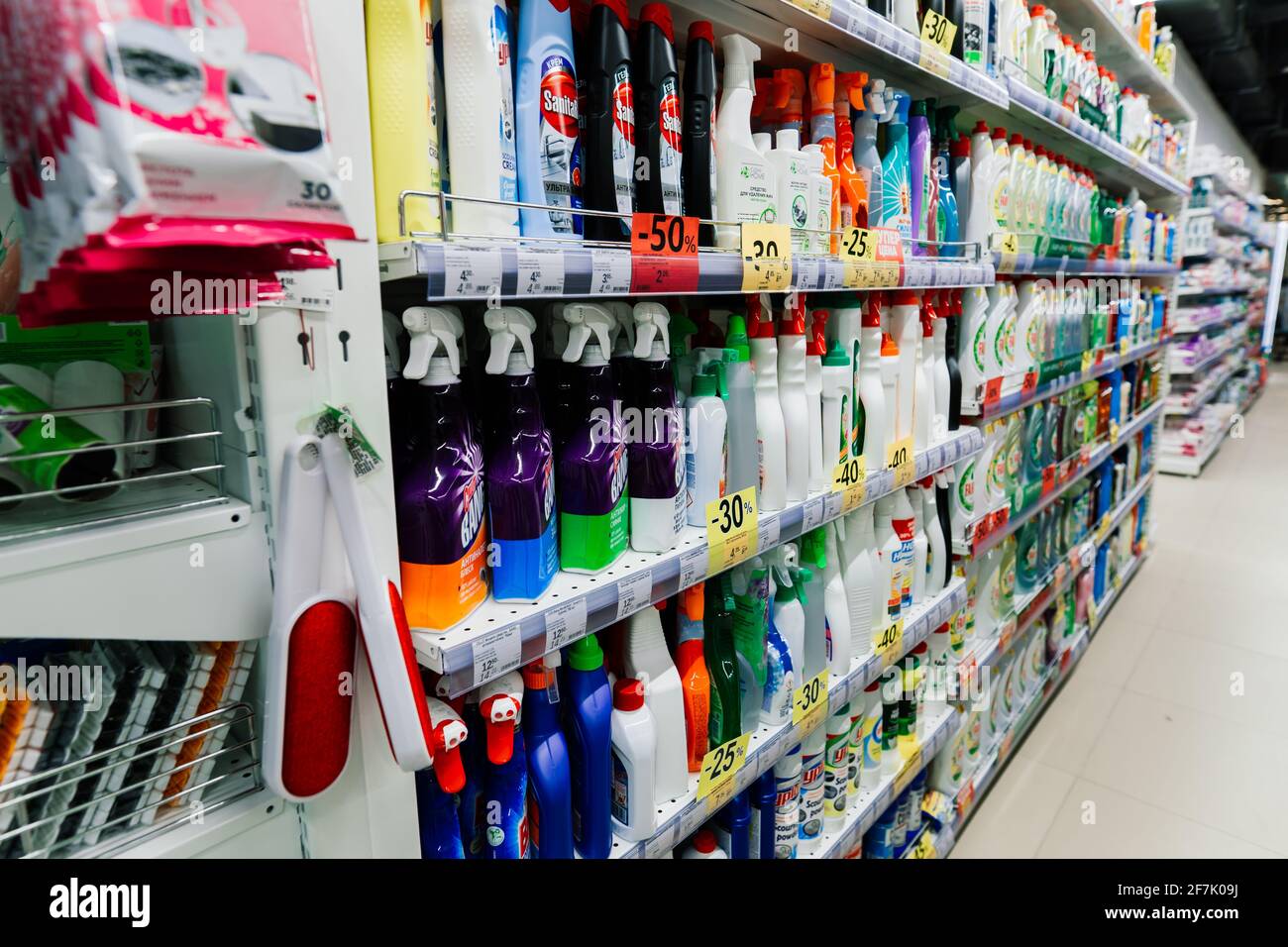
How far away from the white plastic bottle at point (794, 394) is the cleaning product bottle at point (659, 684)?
1.26 feet

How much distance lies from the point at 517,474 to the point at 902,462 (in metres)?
1.05

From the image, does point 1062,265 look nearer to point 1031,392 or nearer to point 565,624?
point 1031,392

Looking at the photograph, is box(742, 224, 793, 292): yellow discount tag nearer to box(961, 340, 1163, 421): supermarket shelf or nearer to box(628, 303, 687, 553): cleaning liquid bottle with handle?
box(628, 303, 687, 553): cleaning liquid bottle with handle

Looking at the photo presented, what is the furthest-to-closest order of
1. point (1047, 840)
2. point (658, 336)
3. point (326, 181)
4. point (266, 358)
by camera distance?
point (1047, 840), point (658, 336), point (266, 358), point (326, 181)

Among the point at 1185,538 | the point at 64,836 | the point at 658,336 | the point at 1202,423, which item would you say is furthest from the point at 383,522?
the point at 1202,423

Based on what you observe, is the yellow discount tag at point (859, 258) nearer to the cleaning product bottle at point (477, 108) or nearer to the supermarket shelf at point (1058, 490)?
the cleaning product bottle at point (477, 108)

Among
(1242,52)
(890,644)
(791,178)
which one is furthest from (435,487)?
(1242,52)

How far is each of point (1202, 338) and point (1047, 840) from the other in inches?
265

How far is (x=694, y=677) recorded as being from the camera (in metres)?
1.27

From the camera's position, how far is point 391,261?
2.61 ft

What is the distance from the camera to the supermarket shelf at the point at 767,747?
3.87 ft

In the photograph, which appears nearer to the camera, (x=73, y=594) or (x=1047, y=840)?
(x=73, y=594)

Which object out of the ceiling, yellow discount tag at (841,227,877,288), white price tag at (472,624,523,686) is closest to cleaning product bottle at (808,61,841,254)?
yellow discount tag at (841,227,877,288)

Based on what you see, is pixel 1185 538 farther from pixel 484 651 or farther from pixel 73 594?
pixel 73 594
